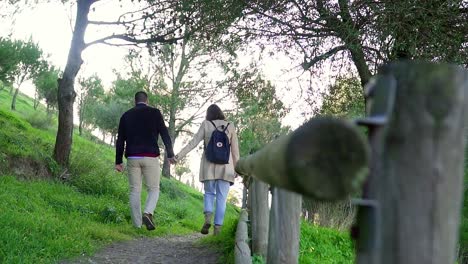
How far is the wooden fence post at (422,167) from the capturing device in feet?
4.13

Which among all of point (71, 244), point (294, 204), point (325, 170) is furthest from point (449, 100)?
point (71, 244)

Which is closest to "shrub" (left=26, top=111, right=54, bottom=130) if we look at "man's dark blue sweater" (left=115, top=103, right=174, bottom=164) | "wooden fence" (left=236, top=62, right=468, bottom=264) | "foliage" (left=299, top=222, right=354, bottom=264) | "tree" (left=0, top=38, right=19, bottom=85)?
"tree" (left=0, top=38, right=19, bottom=85)

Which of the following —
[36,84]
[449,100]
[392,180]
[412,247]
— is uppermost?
[36,84]

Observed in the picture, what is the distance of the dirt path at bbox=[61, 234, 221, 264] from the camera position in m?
6.36

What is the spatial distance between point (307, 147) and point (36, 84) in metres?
47.0

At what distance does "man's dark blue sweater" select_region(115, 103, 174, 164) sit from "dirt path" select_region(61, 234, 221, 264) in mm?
1403

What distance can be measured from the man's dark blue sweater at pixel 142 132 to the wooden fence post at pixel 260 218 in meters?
3.46

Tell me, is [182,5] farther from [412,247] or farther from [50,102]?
[50,102]

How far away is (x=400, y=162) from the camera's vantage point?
1283 mm

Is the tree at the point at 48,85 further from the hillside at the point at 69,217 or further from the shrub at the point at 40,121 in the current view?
the hillside at the point at 69,217

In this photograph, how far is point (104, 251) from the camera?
6812mm

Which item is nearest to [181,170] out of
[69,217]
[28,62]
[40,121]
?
[28,62]

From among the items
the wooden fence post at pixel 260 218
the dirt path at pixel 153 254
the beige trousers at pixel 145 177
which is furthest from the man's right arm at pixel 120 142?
the wooden fence post at pixel 260 218

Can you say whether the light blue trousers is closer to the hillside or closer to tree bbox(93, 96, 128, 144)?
the hillside
